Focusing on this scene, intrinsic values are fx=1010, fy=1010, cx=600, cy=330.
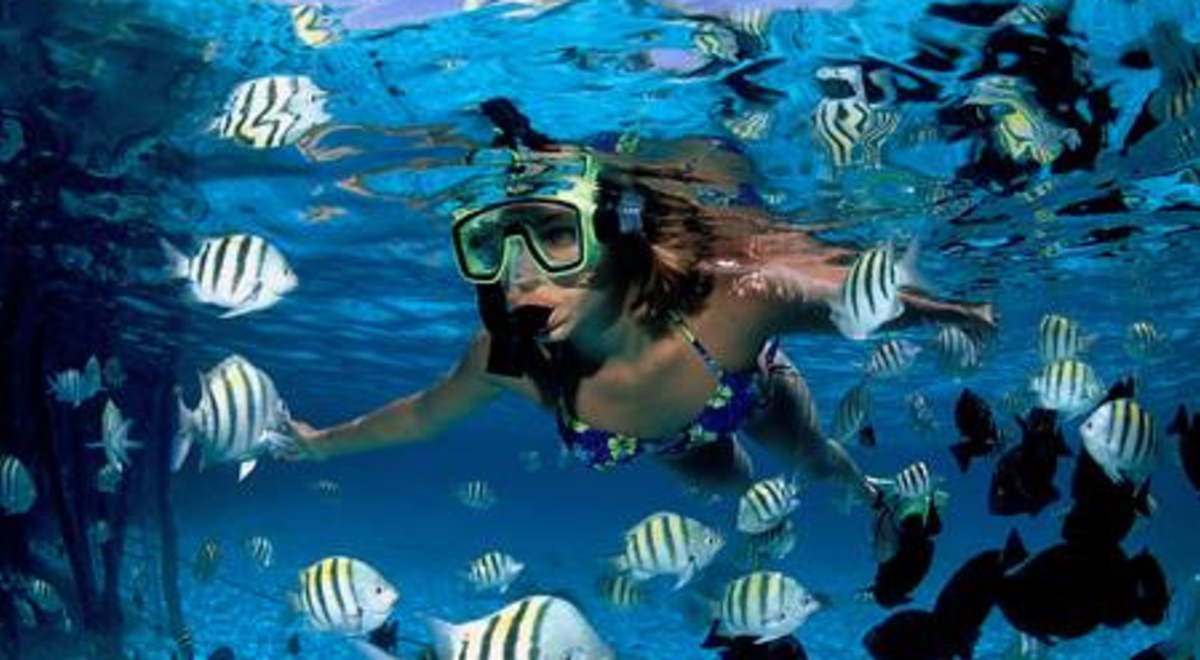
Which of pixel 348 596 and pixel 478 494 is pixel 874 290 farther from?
pixel 478 494

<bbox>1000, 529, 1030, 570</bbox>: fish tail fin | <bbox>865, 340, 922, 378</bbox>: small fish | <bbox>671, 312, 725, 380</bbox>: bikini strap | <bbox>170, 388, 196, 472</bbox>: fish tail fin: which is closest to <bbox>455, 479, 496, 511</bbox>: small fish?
<bbox>865, 340, 922, 378</bbox>: small fish

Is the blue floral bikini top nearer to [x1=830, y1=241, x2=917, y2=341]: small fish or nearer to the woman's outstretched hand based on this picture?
[x1=830, y1=241, x2=917, y2=341]: small fish

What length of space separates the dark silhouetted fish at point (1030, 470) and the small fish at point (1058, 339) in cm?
457

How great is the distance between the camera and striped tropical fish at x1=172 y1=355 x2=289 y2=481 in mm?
6816

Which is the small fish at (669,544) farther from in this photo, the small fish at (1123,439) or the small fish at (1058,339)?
the small fish at (1123,439)

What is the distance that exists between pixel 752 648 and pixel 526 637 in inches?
35.9

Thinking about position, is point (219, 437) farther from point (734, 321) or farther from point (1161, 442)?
point (1161, 442)

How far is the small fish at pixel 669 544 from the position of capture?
26.1 feet

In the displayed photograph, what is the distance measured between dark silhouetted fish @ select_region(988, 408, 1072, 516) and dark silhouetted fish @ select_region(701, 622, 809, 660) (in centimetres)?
106

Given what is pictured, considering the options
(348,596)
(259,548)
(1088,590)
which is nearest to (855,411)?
(348,596)

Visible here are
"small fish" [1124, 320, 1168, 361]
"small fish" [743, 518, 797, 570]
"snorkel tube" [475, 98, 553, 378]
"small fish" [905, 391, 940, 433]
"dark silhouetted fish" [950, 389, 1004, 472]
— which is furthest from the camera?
"small fish" [1124, 320, 1168, 361]

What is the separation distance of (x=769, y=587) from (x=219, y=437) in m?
3.82

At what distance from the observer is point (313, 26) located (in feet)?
32.8

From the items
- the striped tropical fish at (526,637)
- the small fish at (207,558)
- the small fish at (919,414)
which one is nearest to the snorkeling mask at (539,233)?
the striped tropical fish at (526,637)
